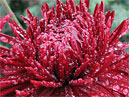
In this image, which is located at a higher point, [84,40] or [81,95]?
[84,40]

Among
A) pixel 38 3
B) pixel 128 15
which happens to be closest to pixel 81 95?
pixel 128 15

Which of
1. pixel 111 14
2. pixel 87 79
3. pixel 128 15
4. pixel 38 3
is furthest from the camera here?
pixel 38 3

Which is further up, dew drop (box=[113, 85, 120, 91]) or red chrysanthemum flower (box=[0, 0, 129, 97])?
red chrysanthemum flower (box=[0, 0, 129, 97])

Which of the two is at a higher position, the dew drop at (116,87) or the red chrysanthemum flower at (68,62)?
the red chrysanthemum flower at (68,62)

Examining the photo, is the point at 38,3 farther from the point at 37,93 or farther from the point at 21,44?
the point at 37,93

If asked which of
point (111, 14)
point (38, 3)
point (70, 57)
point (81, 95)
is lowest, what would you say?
point (81, 95)

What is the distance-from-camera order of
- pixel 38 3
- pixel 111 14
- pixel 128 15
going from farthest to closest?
1. pixel 38 3
2. pixel 128 15
3. pixel 111 14

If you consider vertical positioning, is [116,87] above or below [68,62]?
below

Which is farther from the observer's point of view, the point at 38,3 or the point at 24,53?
the point at 38,3
